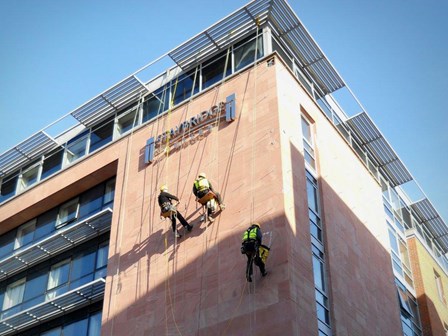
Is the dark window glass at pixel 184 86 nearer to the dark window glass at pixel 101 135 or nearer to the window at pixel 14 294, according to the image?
the dark window glass at pixel 101 135

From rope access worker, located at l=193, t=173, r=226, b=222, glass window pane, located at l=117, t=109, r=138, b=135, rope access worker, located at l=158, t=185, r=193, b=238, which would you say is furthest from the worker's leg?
glass window pane, located at l=117, t=109, r=138, b=135

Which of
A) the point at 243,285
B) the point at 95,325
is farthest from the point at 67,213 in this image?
the point at 243,285

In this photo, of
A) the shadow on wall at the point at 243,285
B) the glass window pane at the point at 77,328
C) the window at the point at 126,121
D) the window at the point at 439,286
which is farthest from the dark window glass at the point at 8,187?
the window at the point at 439,286

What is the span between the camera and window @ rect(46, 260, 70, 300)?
3341cm

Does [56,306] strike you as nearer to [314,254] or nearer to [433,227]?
[314,254]

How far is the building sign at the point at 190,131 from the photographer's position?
98.2ft

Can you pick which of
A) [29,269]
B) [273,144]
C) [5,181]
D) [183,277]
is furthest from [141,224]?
[5,181]

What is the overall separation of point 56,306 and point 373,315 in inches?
522

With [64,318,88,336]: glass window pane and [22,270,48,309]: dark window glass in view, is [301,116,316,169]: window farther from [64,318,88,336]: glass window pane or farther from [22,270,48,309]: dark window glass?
[22,270,48,309]: dark window glass

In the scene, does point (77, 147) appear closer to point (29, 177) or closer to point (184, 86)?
point (29, 177)

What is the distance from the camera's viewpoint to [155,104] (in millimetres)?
34344

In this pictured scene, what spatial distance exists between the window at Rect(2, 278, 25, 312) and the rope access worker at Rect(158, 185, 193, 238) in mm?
11655

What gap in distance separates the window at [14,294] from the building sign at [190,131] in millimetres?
9852

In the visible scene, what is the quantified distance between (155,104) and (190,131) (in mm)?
4287
